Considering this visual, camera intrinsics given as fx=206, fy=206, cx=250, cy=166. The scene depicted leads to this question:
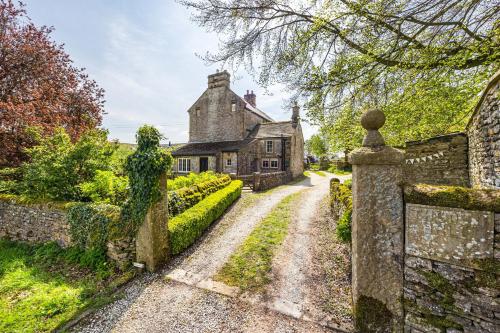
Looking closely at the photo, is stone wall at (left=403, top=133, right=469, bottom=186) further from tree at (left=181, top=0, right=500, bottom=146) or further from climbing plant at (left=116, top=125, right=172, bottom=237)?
climbing plant at (left=116, top=125, right=172, bottom=237)

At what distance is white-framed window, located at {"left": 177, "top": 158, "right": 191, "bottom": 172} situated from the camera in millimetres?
24609

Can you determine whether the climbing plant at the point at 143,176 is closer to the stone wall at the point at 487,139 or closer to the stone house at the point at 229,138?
the stone wall at the point at 487,139

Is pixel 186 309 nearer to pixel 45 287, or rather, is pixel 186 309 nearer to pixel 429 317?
pixel 45 287

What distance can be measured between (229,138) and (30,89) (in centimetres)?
1738

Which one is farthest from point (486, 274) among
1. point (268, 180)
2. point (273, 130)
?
point (273, 130)

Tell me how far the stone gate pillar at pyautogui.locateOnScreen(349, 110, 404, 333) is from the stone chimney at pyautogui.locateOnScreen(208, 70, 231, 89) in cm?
2449

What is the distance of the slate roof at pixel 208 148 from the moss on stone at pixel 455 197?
63.1 ft

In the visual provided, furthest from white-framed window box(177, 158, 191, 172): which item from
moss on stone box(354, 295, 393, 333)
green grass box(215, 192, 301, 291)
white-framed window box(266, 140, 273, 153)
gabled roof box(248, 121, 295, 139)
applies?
moss on stone box(354, 295, 393, 333)

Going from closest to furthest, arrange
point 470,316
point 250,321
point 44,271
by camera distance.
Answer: point 470,316, point 250,321, point 44,271

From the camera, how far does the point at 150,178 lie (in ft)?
19.2

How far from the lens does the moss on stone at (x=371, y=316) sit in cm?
339

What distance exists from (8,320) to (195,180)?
27.4ft

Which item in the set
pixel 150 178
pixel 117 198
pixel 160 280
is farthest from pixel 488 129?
pixel 117 198

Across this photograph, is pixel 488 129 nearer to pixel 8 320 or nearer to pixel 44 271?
pixel 8 320
